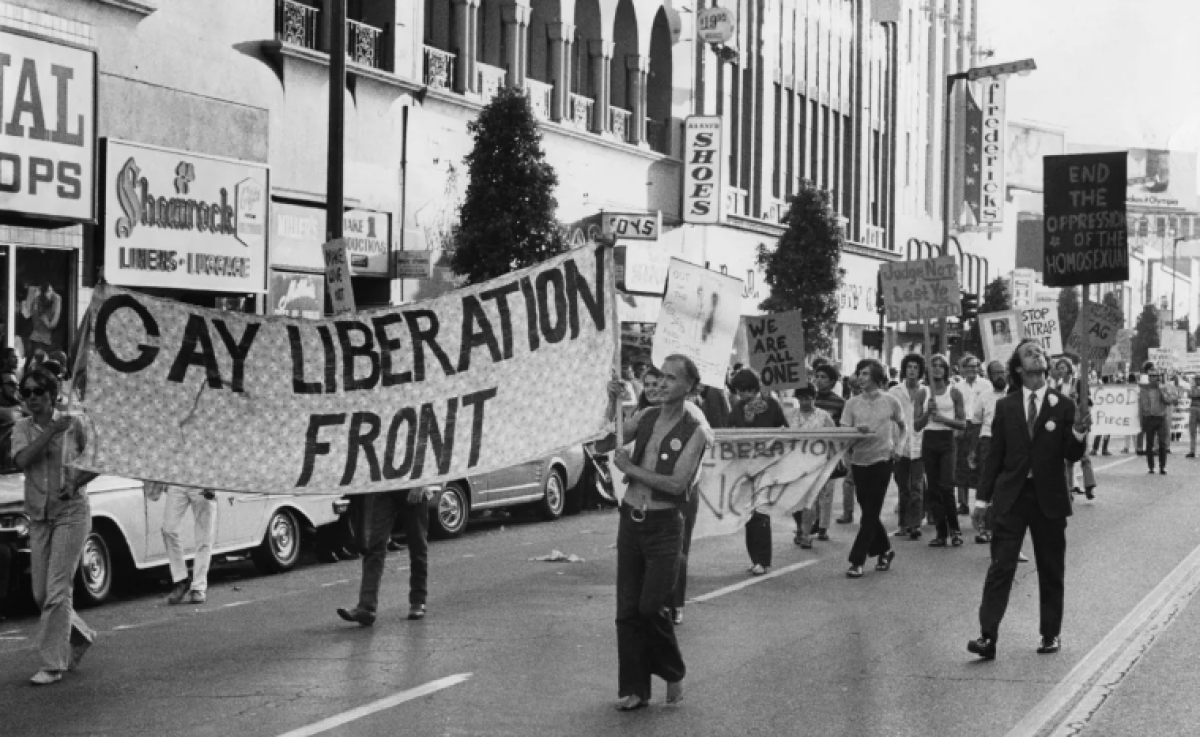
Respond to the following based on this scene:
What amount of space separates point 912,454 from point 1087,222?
11.7 ft

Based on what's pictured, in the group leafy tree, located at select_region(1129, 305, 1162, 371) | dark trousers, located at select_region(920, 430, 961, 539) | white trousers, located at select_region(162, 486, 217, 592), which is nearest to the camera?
white trousers, located at select_region(162, 486, 217, 592)

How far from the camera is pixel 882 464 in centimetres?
1589

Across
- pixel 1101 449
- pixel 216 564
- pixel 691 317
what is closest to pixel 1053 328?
pixel 1101 449

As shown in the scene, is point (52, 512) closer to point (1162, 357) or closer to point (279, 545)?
point (279, 545)

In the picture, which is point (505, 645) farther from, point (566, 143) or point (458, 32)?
point (566, 143)

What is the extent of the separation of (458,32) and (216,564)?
17.7m

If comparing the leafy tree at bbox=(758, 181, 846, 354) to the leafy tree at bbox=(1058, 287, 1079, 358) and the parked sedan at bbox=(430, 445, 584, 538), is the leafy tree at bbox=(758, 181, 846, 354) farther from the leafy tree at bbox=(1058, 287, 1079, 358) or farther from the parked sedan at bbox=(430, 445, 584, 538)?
the leafy tree at bbox=(1058, 287, 1079, 358)

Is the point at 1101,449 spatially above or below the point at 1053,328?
below

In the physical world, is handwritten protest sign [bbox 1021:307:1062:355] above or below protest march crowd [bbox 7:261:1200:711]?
above

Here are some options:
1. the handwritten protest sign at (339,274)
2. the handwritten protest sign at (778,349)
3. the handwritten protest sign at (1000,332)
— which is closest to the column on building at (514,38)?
the handwritten protest sign at (1000,332)

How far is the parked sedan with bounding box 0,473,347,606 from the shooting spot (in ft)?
45.8

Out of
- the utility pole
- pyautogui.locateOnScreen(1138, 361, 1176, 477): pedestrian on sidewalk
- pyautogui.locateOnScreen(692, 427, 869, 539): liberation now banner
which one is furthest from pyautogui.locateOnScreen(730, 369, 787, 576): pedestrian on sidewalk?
pyautogui.locateOnScreen(1138, 361, 1176, 477): pedestrian on sidewalk

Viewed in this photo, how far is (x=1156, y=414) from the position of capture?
33.2 metres

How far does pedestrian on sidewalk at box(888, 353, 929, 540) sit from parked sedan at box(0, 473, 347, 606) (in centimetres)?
602
